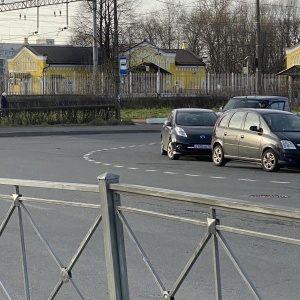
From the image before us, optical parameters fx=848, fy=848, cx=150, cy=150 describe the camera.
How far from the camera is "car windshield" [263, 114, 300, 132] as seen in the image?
66.1 feet

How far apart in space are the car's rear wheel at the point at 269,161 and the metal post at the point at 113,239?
15116 millimetres

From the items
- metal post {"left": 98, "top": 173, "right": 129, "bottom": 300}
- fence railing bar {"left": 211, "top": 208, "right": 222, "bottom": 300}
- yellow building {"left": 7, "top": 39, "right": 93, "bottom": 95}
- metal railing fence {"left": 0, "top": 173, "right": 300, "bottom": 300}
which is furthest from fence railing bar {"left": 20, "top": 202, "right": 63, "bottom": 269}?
yellow building {"left": 7, "top": 39, "right": 93, "bottom": 95}

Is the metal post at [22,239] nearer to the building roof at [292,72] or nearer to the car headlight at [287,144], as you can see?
the car headlight at [287,144]

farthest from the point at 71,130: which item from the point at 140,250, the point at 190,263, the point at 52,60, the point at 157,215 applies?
the point at 52,60

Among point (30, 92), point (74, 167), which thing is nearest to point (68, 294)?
point (74, 167)

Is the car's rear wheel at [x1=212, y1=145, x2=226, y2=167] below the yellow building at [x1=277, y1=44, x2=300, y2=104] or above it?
below

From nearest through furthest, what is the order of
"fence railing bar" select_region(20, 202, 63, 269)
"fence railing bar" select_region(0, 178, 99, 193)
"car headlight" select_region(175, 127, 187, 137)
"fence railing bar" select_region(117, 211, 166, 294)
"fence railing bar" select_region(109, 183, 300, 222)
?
"fence railing bar" select_region(109, 183, 300, 222) → "fence railing bar" select_region(117, 211, 166, 294) → "fence railing bar" select_region(0, 178, 99, 193) → "fence railing bar" select_region(20, 202, 63, 269) → "car headlight" select_region(175, 127, 187, 137)

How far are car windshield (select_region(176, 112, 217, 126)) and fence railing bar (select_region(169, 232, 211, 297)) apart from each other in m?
20.2

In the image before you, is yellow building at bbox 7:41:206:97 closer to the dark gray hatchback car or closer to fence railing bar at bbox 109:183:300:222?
the dark gray hatchback car

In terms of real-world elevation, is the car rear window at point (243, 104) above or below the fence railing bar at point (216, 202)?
above

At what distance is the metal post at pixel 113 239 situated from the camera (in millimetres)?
4297

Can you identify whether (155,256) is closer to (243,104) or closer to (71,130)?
(243,104)

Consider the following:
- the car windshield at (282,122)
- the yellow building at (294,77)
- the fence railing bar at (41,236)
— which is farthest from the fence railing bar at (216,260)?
the yellow building at (294,77)

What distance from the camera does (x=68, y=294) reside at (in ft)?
16.4
